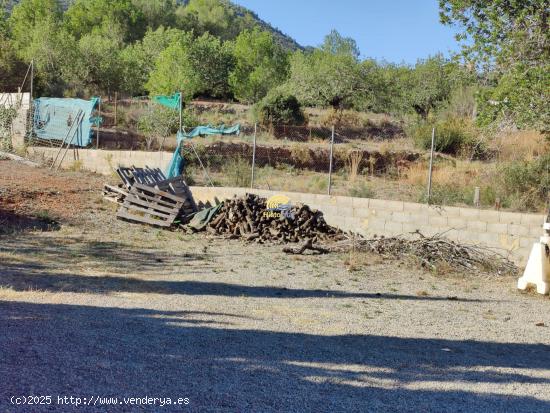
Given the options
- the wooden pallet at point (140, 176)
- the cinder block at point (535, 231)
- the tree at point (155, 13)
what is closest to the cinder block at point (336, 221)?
the cinder block at point (535, 231)

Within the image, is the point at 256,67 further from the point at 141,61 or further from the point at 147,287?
the point at 147,287

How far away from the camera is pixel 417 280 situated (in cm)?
1301

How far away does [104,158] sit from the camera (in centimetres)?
2411

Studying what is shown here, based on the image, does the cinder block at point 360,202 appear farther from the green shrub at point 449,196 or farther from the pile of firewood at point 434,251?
the green shrub at point 449,196

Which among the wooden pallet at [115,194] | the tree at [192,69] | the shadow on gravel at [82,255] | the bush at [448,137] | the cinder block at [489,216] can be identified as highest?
the tree at [192,69]

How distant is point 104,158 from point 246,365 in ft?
62.8

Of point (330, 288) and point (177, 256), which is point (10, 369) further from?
point (177, 256)

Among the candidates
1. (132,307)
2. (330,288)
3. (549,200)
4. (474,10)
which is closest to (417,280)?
(330,288)

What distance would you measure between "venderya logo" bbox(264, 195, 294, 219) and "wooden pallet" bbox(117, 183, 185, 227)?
2.33m

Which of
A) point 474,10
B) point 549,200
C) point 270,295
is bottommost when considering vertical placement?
point 270,295

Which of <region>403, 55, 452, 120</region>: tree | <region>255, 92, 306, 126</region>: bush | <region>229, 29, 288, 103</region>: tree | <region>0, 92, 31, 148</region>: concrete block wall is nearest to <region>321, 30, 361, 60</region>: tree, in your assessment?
<region>229, 29, 288, 103</region>: tree

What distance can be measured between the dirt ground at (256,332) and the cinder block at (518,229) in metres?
1.25

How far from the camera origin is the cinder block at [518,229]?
13.9m

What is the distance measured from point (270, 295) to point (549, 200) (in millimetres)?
8390
